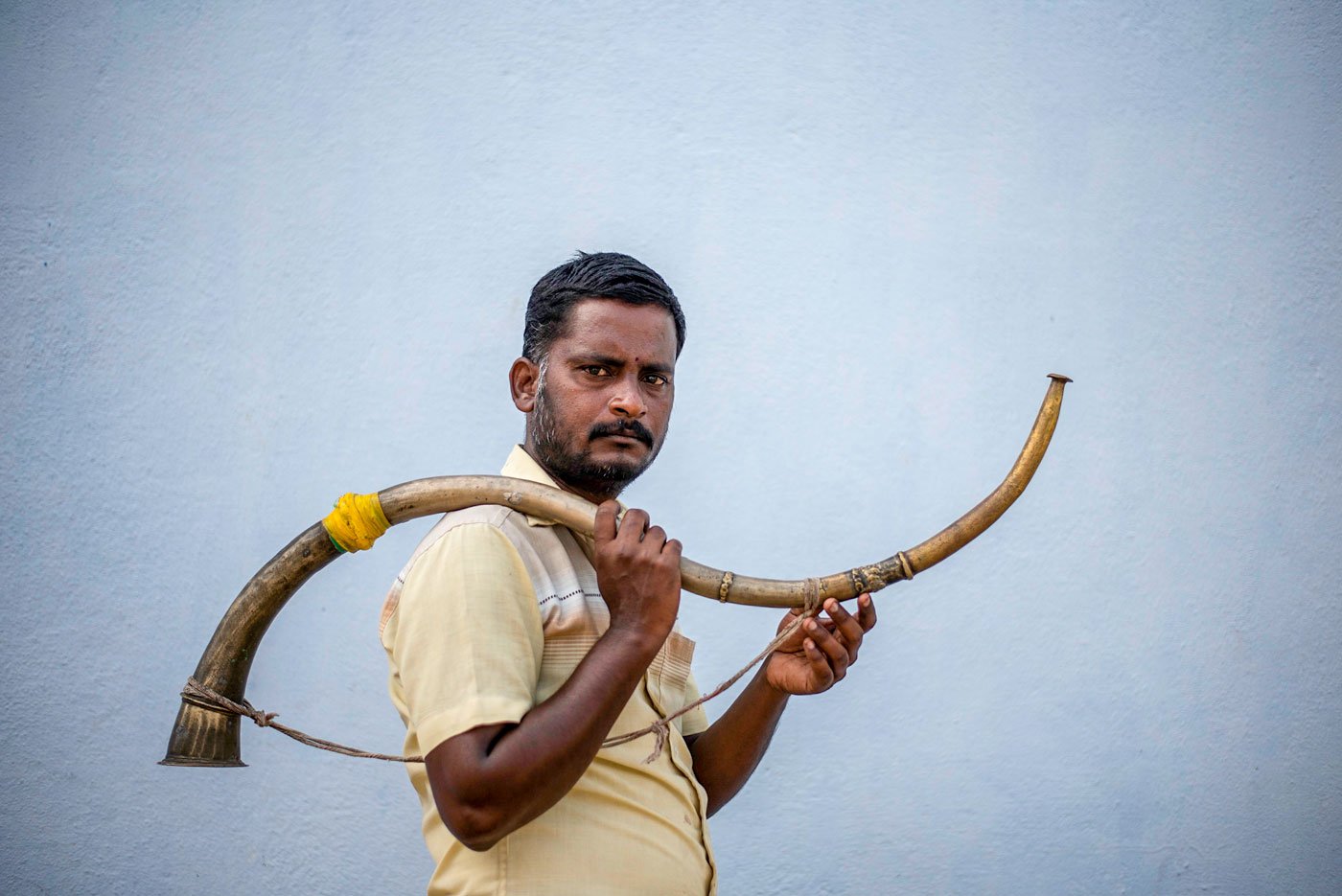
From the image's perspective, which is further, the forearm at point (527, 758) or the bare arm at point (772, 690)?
the bare arm at point (772, 690)

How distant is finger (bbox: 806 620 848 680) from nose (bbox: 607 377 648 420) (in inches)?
16.5

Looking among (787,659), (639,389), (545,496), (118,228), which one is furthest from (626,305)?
(118,228)

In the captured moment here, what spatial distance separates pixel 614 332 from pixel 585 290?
93mm

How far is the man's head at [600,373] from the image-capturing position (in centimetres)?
178

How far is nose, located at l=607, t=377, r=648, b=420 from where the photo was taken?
69.3 inches

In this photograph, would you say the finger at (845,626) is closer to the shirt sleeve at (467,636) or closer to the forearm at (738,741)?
the forearm at (738,741)

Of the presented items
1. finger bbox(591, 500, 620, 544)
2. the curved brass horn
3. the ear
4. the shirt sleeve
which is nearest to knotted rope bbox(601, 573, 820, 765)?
the curved brass horn

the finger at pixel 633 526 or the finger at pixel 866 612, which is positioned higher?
the finger at pixel 633 526

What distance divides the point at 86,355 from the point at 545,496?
1.63m

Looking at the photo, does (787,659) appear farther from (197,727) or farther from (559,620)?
(197,727)

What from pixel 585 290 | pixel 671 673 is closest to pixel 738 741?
pixel 671 673

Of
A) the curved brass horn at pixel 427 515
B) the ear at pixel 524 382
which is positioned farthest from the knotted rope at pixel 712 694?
Answer: the ear at pixel 524 382

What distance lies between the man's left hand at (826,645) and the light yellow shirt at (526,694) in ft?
0.79

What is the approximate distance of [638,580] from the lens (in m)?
1.53
